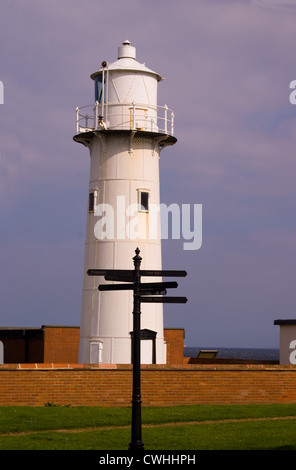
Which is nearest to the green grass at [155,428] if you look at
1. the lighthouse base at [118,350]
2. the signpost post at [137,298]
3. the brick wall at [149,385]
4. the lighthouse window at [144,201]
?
the brick wall at [149,385]

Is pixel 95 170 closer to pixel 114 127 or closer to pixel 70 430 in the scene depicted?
pixel 114 127

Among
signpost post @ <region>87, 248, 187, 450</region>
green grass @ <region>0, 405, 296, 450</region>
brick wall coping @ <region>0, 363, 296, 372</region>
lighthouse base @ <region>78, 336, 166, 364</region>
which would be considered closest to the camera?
signpost post @ <region>87, 248, 187, 450</region>

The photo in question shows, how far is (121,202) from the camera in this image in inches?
1228

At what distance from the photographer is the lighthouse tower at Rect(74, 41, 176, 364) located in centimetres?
3075

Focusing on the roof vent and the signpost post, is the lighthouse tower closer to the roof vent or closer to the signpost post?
the roof vent

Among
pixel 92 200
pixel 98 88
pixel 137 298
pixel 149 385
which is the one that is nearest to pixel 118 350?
pixel 149 385

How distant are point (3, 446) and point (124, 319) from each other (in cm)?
1292

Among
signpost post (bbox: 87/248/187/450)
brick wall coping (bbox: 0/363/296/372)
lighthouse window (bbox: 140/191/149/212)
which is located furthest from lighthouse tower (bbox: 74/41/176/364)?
signpost post (bbox: 87/248/187/450)

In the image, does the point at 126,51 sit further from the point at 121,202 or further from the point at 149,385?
the point at 149,385

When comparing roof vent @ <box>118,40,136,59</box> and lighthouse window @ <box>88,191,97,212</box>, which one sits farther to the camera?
roof vent @ <box>118,40,136,59</box>

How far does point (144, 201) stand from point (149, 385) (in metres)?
8.20

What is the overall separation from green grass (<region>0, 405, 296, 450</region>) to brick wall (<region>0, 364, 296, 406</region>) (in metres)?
0.90
